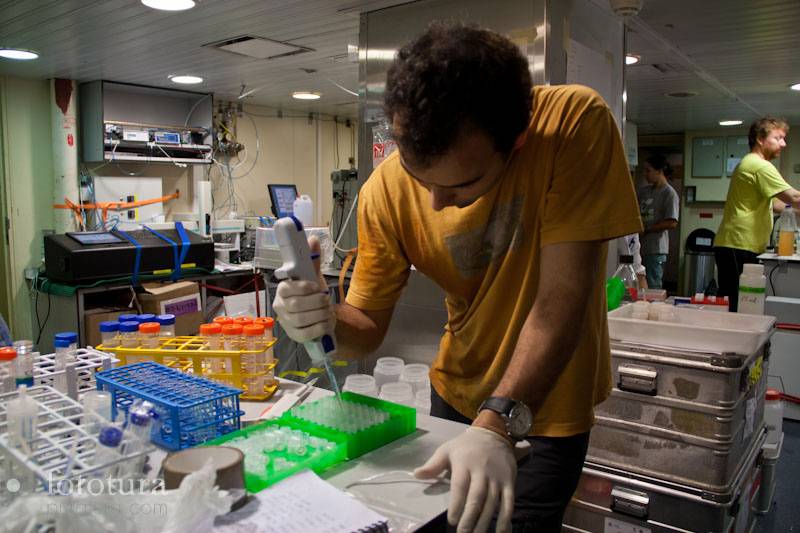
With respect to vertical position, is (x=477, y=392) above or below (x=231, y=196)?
below

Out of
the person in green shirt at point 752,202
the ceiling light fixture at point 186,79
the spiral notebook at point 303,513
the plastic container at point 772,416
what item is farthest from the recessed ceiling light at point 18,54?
the person in green shirt at point 752,202

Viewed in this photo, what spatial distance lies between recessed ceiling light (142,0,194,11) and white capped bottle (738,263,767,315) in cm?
273

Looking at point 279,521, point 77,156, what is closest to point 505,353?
point 279,521

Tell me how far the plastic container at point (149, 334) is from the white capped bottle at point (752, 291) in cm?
229

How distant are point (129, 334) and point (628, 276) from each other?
6.78 ft

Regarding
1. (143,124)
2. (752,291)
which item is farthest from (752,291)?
(143,124)

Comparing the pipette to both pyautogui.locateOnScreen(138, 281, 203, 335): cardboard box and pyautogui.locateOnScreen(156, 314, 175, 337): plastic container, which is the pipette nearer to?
pyautogui.locateOnScreen(156, 314, 175, 337): plastic container

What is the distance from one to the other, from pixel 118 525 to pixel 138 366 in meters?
0.64

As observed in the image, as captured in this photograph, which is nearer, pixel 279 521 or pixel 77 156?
pixel 279 521

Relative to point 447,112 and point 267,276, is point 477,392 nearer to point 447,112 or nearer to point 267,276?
point 447,112

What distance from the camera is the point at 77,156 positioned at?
16.0 ft

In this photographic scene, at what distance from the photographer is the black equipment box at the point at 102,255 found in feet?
12.4

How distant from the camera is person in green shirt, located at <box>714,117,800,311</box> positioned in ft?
12.4

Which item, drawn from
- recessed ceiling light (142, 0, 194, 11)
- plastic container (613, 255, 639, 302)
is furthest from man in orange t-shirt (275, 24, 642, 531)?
recessed ceiling light (142, 0, 194, 11)
